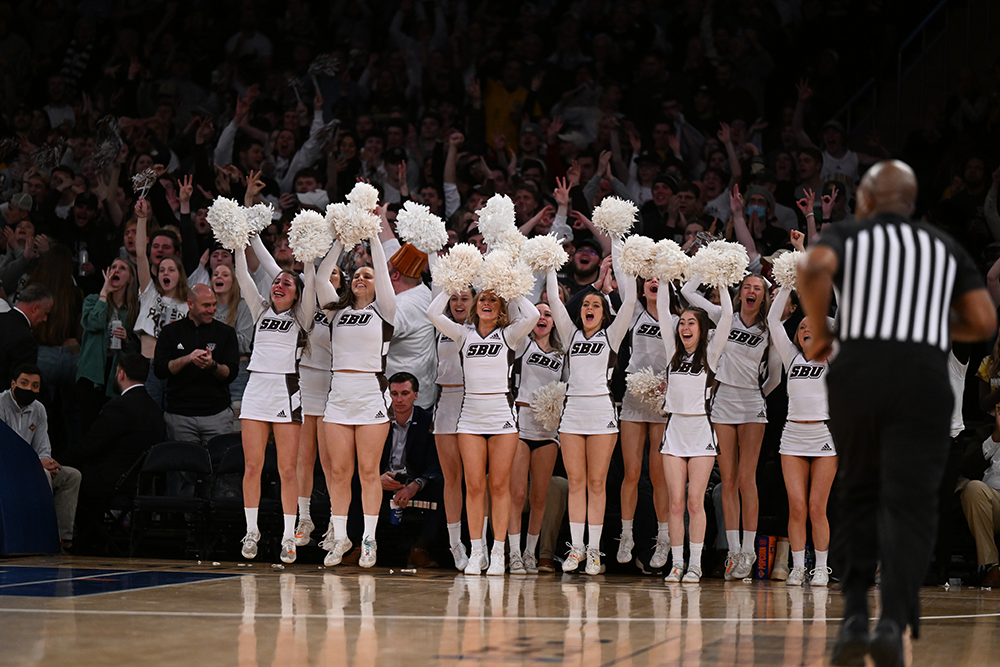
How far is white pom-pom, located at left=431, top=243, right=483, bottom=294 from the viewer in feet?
29.0

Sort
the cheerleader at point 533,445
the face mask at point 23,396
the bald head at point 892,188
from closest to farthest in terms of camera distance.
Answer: the bald head at point 892,188 → the cheerleader at point 533,445 → the face mask at point 23,396

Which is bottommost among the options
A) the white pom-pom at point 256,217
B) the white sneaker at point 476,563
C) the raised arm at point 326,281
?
the white sneaker at point 476,563

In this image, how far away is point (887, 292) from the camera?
13.7 ft

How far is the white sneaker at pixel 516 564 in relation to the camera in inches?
363

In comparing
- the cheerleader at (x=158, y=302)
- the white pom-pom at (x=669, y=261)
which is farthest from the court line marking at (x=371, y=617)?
the cheerleader at (x=158, y=302)

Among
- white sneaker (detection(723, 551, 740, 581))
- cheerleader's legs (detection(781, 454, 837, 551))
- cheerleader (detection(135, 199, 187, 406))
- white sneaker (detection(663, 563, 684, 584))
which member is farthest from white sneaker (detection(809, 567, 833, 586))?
cheerleader (detection(135, 199, 187, 406))

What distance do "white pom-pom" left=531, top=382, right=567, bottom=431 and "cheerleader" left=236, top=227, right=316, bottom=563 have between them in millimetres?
1923

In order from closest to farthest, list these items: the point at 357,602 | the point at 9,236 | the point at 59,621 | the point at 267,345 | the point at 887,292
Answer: the point at 887,292 → the point at 59,621 → the point at 357,602 → the point at 267,345 → the point at 9,236

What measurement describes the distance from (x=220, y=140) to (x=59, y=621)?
8389 millimetres

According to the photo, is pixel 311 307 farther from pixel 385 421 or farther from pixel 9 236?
pixel 9 236

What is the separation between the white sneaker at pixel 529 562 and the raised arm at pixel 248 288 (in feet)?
9.70

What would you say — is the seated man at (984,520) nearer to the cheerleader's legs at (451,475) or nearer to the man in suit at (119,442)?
the cheerleader's legs at (451,475)

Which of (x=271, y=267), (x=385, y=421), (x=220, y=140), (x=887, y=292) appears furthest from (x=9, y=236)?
(x=887, y=292)

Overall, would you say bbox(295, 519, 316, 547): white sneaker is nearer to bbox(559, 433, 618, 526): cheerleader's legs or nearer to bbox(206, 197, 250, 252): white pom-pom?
bbox(559, 433, 618, 526): cheerleader's legs
